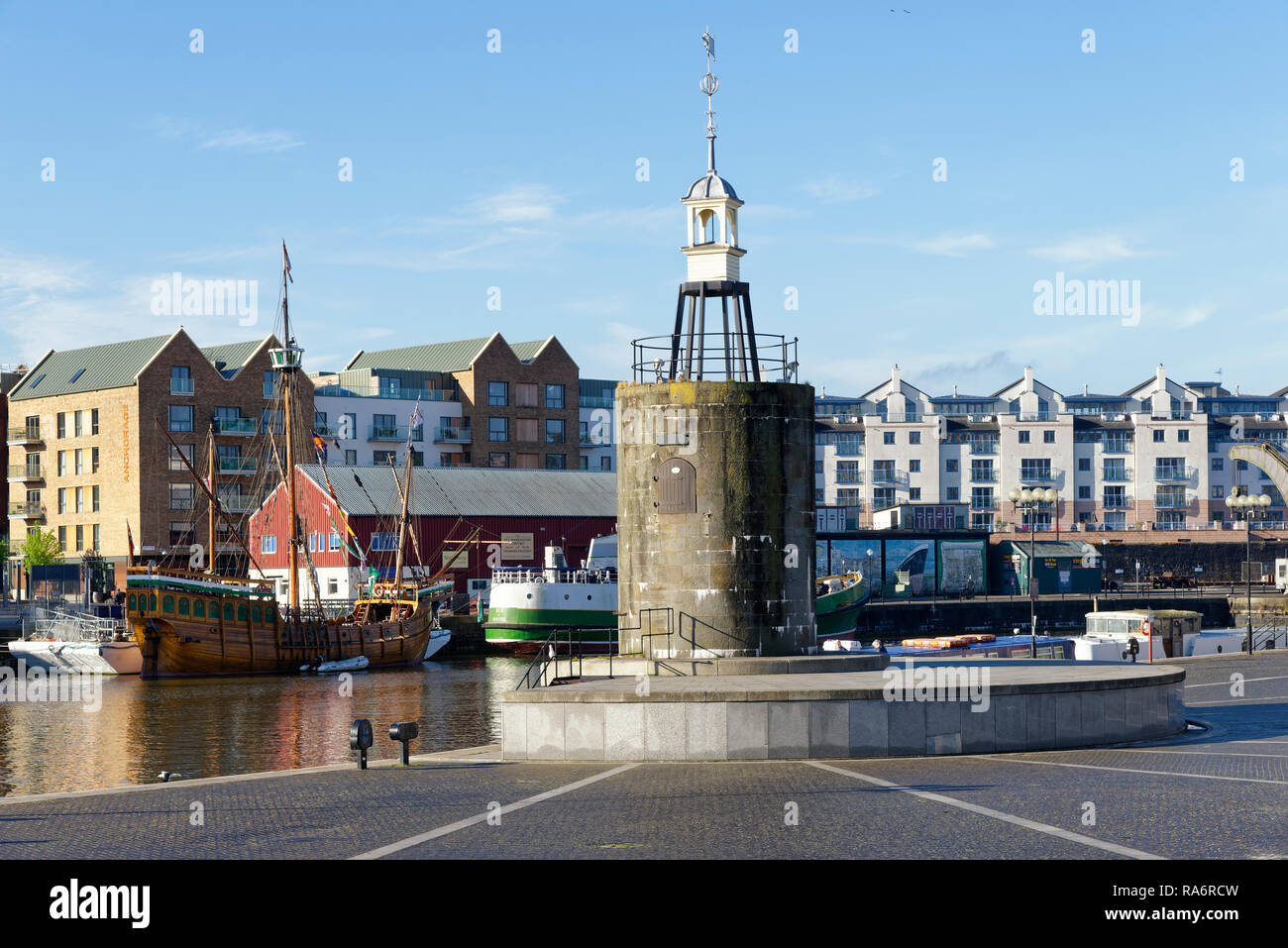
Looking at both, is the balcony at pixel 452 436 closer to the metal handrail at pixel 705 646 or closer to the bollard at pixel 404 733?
the metal handrail at pixel 705 646

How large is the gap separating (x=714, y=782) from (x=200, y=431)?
86634mm

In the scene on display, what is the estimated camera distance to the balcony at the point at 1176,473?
5689 inches

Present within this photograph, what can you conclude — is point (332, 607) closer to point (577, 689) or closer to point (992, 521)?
point (577, 689)

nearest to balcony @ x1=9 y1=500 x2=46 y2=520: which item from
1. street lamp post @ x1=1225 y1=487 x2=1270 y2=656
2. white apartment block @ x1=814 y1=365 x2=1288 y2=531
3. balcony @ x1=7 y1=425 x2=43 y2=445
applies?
balcony @ x1=7 y1=425 x2=43 y2=445

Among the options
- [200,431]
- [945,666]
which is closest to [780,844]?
[945,666]

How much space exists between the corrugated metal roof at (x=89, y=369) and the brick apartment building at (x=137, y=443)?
0.11m

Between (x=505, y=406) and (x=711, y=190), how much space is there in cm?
9046

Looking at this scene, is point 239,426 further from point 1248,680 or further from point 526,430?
point 1248,680

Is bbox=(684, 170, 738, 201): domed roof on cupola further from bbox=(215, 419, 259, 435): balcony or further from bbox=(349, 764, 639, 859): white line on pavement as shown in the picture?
bbox=(215, 419, 259, 435): balcony

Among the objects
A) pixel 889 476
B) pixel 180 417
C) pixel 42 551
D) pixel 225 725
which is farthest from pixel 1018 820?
pixel 889 476

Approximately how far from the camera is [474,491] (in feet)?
310

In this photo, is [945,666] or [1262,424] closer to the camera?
[945,666]

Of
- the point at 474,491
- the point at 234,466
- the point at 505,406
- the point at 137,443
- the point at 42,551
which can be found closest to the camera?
the point at 474,491
